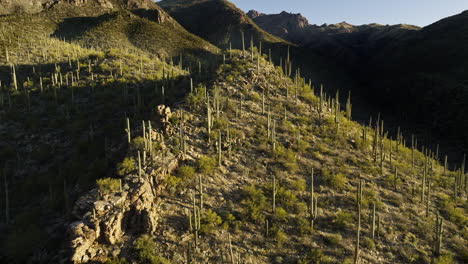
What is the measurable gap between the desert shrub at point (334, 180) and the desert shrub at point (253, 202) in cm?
398

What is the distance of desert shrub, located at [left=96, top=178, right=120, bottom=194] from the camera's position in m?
9.73

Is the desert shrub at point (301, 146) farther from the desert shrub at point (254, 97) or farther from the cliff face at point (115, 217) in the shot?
the cliff face at point (115, 217)

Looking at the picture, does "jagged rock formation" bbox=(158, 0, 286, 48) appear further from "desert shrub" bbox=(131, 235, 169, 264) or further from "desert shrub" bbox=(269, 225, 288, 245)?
"desert shrub" bbox=(131, 235, 169, 264)

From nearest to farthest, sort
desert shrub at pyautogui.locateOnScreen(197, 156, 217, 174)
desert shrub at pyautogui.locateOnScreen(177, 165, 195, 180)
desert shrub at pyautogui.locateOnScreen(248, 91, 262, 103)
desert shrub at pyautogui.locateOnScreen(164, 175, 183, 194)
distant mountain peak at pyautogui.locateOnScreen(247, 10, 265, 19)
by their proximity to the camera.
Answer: desert shrub at pyautogui.locateOnScreen(164, 175, 183, 194), desert shrub at pyautogui.locateOnScreen(177, 165, 195, 180), desert shrub at pyautogui.locateOnScreen(197, 156, 217, 174), desert shrub at pyautogui.locateOnScreen(248, 91, 262, 103), distant mountain peak at pyautogui.locateOnScreen(247, 10, 265, 19)

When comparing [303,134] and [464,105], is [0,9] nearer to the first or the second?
[303,134]

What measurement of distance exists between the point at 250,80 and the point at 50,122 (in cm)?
1398

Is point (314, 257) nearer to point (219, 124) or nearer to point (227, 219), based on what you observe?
point (227, 219)

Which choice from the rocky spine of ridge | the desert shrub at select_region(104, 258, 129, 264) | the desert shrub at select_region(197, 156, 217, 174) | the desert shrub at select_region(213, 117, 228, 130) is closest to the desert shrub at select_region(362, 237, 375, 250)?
the desert shrub at select_region(197, 156, 217, 174)

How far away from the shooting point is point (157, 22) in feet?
229

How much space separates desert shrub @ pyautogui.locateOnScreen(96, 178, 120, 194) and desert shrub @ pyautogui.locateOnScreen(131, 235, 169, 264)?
7.21 ft

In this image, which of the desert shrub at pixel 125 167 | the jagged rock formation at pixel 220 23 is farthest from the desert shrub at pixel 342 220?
the jagged rock formation at pixel 220 23

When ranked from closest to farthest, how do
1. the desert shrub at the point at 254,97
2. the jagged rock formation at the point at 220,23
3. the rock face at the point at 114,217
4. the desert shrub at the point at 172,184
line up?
1. the rock face at the point at 114,217
2. the desert shrub at the point at 172,184
3. the desert shrub at the point at 254,97
4. the jagged rock formation at the point at 220,23

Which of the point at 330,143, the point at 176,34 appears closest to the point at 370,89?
the point at 176,34

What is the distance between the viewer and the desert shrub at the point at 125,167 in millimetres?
10664
